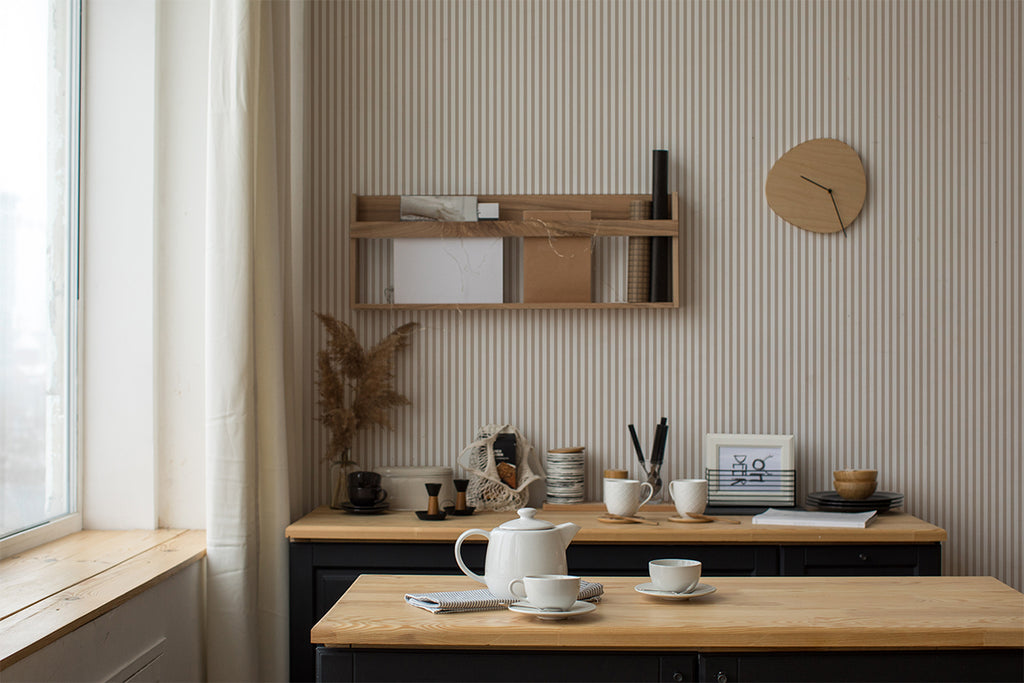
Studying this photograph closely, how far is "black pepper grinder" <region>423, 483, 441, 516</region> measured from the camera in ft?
8.75

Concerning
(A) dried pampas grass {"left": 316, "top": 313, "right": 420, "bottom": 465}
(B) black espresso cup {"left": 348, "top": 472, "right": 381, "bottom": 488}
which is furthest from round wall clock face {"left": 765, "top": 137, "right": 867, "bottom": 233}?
(B) black espresso cup {"left": 348, "top": 472, "right": 381, "bottom": 488}

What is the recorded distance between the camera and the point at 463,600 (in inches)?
62.7

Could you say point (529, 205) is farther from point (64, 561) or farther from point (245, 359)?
point (64, 561)

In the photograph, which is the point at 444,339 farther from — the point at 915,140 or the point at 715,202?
the point at 915,140

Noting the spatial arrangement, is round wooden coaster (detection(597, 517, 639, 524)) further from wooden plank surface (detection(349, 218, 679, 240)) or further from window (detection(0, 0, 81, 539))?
window (detection(0, 0, 81, 539))

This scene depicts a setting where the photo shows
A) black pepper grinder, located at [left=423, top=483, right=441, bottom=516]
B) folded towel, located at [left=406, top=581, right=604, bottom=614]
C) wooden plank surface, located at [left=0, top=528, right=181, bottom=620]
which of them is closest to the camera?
folded towel, located at [left=406, top=581, right=604, bottom=614]

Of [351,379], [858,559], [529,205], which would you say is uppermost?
[529,205]

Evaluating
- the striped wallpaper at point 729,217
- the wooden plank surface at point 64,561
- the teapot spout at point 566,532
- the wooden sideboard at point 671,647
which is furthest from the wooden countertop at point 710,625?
the striped wallpaper at point 729,217

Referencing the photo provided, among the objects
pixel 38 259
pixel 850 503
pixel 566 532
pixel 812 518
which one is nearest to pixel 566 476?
pixel 812 518

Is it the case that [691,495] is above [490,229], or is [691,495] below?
below

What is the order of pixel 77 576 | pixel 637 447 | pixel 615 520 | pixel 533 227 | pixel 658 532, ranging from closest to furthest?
1. pixel 77 576
2. pixel 658 532
3. pixel 615 520
4. pixel 637 447
5. pixel 533 227

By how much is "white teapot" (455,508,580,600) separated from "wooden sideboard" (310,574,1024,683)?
0.21 ft

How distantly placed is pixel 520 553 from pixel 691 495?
1133 mm

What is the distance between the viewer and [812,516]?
2.60m
